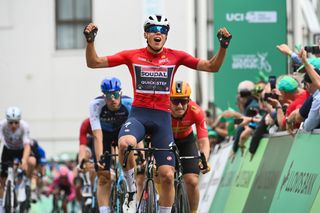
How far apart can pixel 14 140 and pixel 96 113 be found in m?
5.61

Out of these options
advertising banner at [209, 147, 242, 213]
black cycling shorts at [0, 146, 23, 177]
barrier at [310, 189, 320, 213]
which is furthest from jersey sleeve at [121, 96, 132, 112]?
black cycling shorts at [0, 146, 23, 177]

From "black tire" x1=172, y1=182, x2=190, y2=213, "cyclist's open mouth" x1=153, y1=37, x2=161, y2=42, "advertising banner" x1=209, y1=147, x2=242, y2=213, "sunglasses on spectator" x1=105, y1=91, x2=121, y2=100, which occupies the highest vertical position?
"cyclist's open mouth" x1=153, y1=37, x2=161, y2=42

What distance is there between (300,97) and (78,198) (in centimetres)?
1313

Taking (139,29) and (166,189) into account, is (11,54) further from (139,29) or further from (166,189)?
(166,189)

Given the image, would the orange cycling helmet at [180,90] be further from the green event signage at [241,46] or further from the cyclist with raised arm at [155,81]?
the green event signage at [241,46]

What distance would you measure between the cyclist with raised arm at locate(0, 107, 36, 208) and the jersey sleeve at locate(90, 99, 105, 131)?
478 centimetres

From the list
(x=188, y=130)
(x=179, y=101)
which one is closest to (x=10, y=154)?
(x=188, y=130)

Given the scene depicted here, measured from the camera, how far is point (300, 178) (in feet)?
38.4

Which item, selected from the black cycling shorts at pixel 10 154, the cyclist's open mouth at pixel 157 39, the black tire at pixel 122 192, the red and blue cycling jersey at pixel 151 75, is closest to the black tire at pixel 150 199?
the red and blue cycling jersey at pixel 151 75

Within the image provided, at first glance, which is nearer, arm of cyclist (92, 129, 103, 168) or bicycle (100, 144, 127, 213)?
bicycle (100, 144, 127, 213)

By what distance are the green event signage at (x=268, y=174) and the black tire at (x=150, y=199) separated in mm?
1789

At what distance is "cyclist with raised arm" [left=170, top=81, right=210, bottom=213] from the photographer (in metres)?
13.7

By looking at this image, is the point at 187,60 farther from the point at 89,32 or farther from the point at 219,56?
the point at 89,32

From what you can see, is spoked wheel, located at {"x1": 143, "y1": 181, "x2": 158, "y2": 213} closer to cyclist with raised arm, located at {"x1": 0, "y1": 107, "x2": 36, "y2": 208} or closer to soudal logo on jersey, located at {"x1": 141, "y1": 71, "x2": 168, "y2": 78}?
soudal logo on jersey, located at {"x1": 141, "y1": 71, "x2": 168, "y2": 78}
